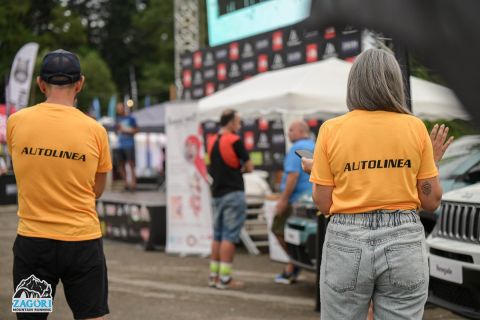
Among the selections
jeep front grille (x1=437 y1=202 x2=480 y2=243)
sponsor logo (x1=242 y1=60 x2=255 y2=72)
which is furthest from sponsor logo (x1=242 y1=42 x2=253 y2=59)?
jeep front grille (x1=437 y1=202 x2=480 y2=243)

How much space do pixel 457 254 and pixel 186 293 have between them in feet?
11.5

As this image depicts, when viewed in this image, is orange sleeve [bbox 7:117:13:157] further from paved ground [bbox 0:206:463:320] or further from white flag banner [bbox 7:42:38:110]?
white flag banner [bbox 7:42:38:110]

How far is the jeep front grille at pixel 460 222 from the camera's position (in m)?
5.13

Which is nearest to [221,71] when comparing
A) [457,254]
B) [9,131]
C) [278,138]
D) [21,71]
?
[278,138]

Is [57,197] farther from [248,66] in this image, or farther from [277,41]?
[248,66]

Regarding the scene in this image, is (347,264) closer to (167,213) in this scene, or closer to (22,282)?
(22,282)

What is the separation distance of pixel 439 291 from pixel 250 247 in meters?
5.63

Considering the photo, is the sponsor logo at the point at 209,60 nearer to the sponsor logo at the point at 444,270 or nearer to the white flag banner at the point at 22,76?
the white flag banner at the point at 22,76

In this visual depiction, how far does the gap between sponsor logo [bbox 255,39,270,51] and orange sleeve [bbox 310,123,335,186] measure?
14.2 meters

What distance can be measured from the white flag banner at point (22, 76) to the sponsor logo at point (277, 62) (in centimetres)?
528

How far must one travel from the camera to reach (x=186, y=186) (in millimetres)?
10602

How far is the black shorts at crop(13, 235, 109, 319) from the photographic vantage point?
3373mm

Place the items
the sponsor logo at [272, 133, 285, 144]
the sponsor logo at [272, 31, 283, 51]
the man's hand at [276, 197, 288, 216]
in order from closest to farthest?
the man's hand at [276, 197, 288, 216] → the sponsor logo at [272, 31, 283, 51] → the sponsor logo at [272, 133, 285, 144]

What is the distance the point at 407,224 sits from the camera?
2941 mm
